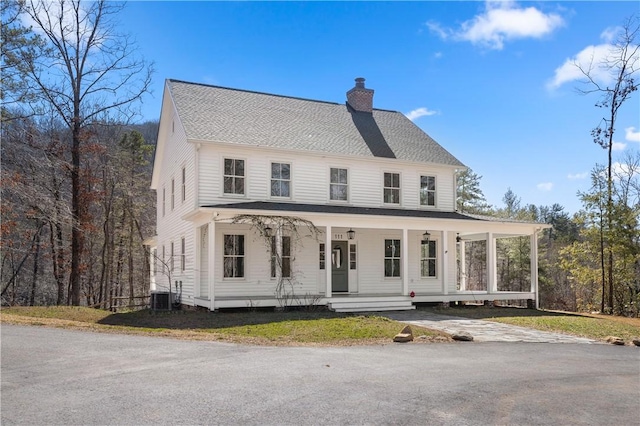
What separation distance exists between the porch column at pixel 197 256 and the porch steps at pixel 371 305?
445 centimetres

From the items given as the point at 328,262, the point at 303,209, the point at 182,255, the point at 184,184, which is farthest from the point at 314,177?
the point at 182,255

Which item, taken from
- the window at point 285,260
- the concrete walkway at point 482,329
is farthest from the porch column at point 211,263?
the concrete walkway at point 482,329

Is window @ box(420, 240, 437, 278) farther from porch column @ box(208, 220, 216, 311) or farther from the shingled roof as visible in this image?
porch column @ box(208, 220, 216, 311)

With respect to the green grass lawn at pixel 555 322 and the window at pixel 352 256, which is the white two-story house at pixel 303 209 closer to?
the window at pixel 352 256

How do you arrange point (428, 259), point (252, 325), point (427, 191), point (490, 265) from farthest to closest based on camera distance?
point (427, 191) < point (428, 259) < point (490, 265) < point (252, 325)

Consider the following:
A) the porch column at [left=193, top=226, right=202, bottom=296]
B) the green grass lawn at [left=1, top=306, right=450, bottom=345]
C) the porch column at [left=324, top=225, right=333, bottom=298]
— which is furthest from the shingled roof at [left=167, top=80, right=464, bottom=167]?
the green grass lawn at [left=1, top=306, right=450, bottom=345]

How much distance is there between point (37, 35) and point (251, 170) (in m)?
9.96

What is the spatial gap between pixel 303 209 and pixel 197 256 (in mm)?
3866

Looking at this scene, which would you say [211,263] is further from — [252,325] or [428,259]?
[428,259]

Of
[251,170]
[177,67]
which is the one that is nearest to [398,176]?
[251,170]

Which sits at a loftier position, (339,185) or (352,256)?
(339,185)

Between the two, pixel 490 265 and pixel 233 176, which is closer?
pixel 233 176

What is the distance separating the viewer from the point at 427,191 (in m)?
21.7

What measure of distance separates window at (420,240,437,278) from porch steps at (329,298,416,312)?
3.17 m
